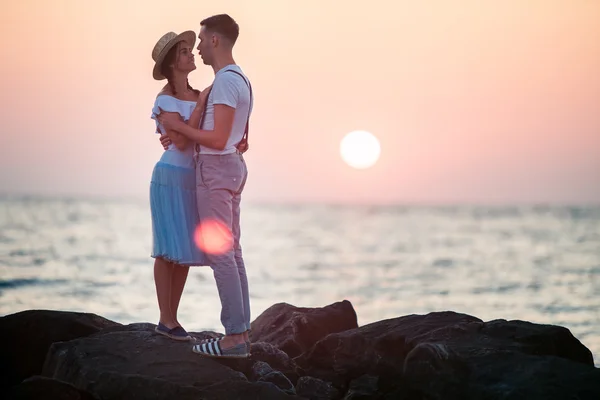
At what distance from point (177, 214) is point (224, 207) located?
452mm

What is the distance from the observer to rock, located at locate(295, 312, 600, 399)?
6.27 m

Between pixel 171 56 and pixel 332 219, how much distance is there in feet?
198

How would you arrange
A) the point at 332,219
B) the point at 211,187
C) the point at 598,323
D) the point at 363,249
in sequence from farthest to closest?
the point at 332,219 < the point at 363,249 < the point at 598,323 < the point at 211,187

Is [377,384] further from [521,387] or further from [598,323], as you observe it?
[598,323]

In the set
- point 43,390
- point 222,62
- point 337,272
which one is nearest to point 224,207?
point 222,62

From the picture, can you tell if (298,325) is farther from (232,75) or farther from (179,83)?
(232,75)

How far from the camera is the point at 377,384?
732 cm

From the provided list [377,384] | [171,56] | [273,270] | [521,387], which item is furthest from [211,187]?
[273,270]

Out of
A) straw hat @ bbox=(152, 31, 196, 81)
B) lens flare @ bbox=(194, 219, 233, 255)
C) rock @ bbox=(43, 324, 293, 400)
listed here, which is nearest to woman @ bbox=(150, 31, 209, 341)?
straw hat @ bbox=(152, 31, 196, 81)

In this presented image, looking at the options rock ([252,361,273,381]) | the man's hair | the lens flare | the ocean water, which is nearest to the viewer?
the man's hair

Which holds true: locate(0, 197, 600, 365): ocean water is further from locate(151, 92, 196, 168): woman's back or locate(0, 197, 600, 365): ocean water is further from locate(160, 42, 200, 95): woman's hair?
locate(160, 42, 200, 95): woman's hair

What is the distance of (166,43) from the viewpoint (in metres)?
7.28

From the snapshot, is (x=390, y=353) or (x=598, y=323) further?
(x=598, y=323)

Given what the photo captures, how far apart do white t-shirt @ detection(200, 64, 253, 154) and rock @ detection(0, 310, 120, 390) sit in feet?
7.27
